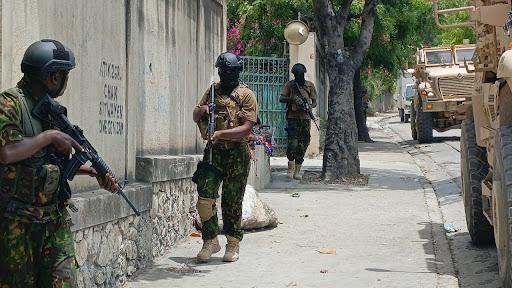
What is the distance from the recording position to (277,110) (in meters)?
18.8

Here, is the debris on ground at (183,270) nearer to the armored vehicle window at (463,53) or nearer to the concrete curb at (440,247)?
the concrete curb at (440,247)

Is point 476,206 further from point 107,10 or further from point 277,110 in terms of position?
point 277,110

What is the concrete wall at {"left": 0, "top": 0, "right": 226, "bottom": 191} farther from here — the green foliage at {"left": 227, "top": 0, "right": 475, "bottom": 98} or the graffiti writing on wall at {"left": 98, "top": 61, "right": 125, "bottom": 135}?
the green foliage at {"left": 227, "top": 0, "right": 475, "bottom": 98}

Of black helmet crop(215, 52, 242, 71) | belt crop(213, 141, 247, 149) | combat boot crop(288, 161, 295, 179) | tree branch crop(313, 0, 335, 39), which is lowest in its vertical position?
combat boot crop(288, 161, 295, 179)

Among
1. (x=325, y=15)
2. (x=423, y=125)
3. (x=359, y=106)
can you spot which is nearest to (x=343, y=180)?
(x=325, y=15)

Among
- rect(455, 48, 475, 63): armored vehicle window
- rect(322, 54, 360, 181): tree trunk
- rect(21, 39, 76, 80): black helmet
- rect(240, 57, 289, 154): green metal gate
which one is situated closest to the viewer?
rect(21, 39, 76, 80): black helmet

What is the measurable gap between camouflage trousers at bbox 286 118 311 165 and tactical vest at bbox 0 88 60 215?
991 centimetres

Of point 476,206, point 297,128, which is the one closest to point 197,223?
point 476,206

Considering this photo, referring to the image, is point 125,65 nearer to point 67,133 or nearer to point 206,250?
point 206,250

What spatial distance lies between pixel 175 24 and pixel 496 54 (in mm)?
3336

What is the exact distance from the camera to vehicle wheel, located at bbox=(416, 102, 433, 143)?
23219mm

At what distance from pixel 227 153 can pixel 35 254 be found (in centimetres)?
363

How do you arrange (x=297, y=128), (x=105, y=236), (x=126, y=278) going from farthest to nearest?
(x=297, y=128)
(x=126, y=278)
(x=105, y=236)

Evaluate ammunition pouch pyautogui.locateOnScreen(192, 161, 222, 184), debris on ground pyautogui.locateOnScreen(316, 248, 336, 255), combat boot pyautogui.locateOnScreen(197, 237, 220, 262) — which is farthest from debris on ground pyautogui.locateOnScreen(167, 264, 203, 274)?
debris on ground pyautogui.locateOnScreen(316, 248, 336, 255)
